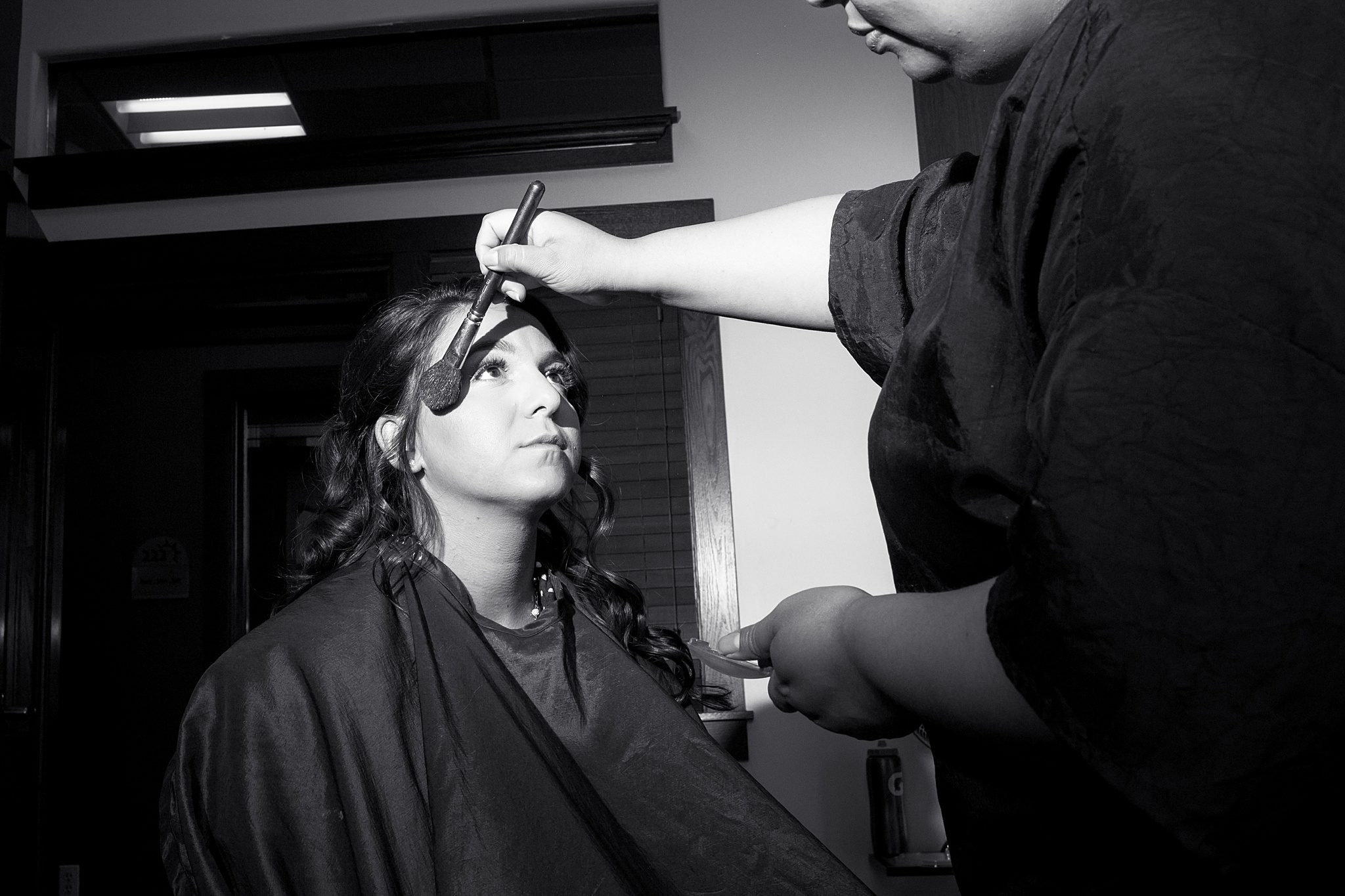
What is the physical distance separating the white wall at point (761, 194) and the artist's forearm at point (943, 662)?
248 centimetres

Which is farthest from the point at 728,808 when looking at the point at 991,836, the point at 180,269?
the point at 180,269

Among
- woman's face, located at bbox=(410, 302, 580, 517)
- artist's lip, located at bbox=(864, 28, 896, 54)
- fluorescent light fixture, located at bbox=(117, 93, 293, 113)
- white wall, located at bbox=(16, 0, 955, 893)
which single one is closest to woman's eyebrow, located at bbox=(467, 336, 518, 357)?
woman's face, located at bbox=(410, 302, 580, 517)

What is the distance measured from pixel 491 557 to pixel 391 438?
1.09ft

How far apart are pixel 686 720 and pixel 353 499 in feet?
2.71

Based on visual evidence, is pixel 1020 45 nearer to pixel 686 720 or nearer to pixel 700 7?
pixel 686 720

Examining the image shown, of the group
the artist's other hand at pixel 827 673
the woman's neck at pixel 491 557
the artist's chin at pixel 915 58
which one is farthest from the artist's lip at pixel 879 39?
the woman's neck at pixel 491 557

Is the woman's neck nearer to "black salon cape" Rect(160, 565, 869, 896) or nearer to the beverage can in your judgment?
"black salon cape" Rect(160, 565, 869, 896)

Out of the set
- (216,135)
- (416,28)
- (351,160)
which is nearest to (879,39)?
(351,160)

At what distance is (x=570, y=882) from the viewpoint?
132 cm

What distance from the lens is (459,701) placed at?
61.4 inches

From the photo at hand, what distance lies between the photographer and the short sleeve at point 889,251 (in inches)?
33.1

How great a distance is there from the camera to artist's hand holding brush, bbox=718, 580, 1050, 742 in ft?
1.47

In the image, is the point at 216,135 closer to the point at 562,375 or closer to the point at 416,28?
the point at 416,28

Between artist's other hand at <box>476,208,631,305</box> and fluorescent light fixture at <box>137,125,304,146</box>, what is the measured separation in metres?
2.42
